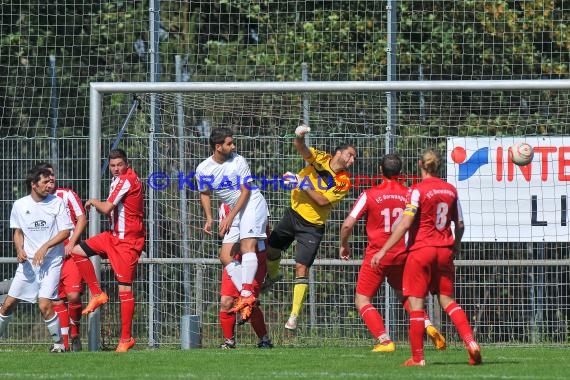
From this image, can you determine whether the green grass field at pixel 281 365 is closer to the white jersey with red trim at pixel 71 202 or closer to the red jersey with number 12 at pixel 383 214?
the red jersey with number 12 at pixel 383 214

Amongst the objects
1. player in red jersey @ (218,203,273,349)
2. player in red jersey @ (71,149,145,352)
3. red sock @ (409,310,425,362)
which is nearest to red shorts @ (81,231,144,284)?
player in red jersey @ (71,149,145,352)

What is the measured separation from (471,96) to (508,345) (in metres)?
3.15

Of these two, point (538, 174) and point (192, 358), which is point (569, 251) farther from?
point (192, 358)

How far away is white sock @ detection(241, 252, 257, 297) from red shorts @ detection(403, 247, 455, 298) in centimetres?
292

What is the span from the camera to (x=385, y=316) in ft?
48.9

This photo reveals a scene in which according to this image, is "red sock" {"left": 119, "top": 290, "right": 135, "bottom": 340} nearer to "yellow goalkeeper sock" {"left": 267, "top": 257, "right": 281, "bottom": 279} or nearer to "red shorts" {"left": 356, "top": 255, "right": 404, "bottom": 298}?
"yellow goalkeeper sock" {"left": 267, "top": 257, "right": 281, "bottom": 279}

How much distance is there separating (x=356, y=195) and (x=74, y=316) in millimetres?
3741

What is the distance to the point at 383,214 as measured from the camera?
492 inches

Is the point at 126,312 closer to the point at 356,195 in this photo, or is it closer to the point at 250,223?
the point at 250,223

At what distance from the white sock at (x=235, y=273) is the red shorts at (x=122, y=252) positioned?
1035 millimetres

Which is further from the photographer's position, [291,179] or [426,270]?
[291,179]

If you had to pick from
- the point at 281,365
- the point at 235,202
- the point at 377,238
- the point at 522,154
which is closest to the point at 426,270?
the point at 281,365

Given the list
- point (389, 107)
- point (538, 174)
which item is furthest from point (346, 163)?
point (538, 174)

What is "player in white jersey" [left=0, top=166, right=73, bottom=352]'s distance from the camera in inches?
514
